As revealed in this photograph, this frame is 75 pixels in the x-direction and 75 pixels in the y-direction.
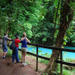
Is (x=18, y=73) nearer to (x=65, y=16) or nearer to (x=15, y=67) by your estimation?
(x=15, y=67)

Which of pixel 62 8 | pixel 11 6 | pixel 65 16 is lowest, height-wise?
pixel 65 16

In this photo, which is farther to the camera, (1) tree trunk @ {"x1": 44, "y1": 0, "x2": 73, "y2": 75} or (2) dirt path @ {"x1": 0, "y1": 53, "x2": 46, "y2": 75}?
(2) dirt path @ {"x1": 0, "y1": 53, "x2": 46, "y2": 75}

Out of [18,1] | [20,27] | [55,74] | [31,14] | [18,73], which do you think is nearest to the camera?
[55,74]

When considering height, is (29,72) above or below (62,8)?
→ below

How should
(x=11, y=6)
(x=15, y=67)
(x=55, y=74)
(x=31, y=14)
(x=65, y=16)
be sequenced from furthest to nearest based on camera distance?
(x=31, y=14) → (x=11, y=6) → (x=15, y=67) → (x=55, y=74) → (x=65, y=16)

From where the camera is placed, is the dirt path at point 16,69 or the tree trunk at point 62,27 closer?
the tree trunk at point 62,27

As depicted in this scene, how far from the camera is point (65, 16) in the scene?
4.00m

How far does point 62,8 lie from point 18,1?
353 centimetres

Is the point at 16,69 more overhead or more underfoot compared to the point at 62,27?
more underfoot

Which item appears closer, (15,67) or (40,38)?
(15,67)

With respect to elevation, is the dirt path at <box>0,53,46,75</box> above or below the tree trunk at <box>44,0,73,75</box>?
below

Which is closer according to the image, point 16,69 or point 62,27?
point 62,27

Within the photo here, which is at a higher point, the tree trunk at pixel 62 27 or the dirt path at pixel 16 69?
the tree trunk at pixel 62 27

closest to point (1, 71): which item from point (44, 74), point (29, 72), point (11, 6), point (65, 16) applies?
point (29, 72)
